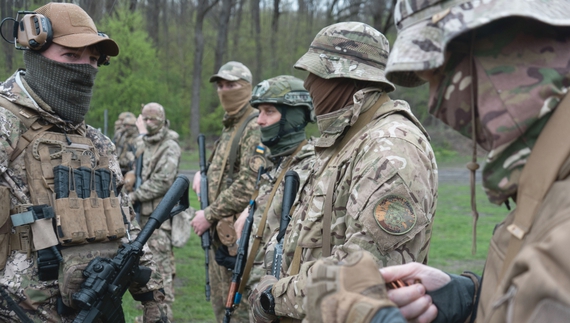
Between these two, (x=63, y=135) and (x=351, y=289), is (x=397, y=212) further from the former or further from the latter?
(x=63, y=135)

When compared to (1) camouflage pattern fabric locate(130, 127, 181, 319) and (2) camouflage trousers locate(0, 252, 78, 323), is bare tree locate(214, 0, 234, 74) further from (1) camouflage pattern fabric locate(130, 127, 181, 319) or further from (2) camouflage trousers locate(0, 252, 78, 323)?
(2) camouflage trousers locate(0, 252, 78, 323)

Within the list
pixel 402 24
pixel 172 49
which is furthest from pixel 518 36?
pixel 172 49

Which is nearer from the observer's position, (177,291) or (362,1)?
(177,291)

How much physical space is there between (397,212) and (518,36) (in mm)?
958

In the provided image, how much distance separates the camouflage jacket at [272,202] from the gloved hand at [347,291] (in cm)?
226

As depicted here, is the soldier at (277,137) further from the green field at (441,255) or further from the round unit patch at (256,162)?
the green field at (441,255)

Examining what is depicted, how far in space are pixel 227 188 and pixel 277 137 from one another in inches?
46.6

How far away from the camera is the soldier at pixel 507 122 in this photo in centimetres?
111

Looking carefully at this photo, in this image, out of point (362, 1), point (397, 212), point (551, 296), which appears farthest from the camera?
point (362, 1)

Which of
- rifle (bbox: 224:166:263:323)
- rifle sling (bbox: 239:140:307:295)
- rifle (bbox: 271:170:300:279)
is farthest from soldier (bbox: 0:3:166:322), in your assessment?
rifle (bbox: 271:170:300:279)

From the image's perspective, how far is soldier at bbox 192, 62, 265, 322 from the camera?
5062 mm

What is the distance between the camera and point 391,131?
2352mm

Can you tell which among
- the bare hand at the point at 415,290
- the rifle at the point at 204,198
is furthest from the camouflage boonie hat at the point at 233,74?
the bare hand at the point at 415,290

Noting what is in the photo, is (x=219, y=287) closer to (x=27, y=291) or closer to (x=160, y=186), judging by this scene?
(x=160, y=186)
